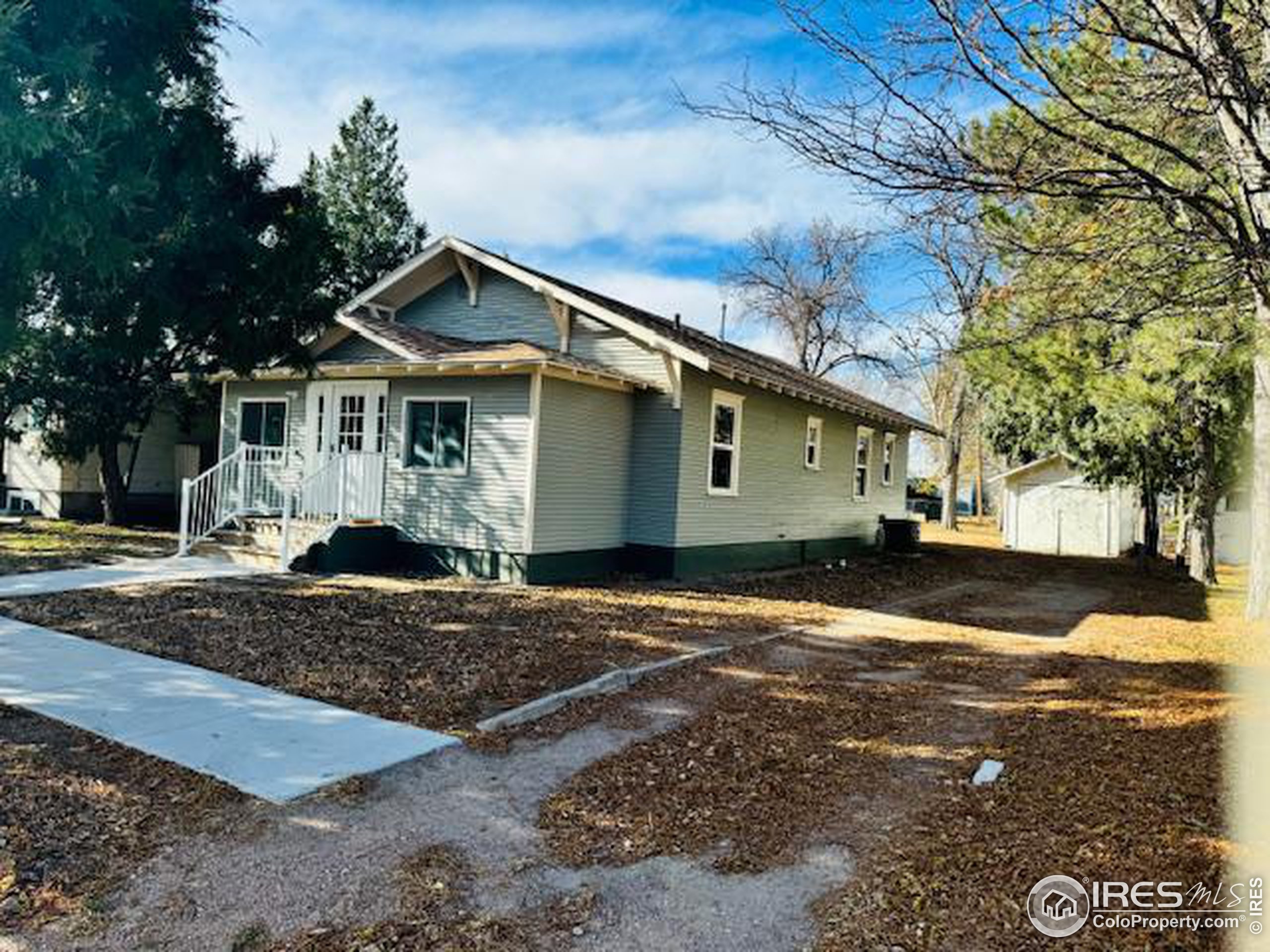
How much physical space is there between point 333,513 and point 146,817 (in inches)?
376

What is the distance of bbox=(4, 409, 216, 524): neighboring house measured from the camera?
19.8m

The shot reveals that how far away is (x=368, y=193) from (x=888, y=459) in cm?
2168

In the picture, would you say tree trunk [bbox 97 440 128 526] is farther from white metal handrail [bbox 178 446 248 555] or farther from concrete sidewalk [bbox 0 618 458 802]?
concrete sidewalk [bbox 0 618 458 802]

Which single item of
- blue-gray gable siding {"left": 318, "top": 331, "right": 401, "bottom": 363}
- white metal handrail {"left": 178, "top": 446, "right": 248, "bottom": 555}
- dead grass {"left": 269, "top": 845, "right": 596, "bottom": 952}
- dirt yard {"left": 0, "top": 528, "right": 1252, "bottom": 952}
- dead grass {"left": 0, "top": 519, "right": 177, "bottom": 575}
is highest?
blue-gray gable siding {"left": 318, "top": 331, "right": 401, "bottom": 363}

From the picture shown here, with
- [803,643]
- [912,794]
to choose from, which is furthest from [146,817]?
[803,643]

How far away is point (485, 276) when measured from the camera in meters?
14.5

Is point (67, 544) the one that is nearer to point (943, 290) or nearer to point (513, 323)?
point (513, 323)

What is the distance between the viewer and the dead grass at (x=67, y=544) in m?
11.8

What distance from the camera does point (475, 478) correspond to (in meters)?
12.3

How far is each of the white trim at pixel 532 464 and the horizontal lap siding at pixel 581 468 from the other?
2.4 inches

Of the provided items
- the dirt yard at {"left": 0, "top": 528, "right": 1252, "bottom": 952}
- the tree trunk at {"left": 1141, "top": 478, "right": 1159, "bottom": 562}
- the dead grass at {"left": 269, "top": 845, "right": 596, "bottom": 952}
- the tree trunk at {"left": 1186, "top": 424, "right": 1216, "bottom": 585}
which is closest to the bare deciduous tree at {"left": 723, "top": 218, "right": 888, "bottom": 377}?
the tree trunk at {"left": 1141, "top": 478, "right": 1159, "bottom": 562}

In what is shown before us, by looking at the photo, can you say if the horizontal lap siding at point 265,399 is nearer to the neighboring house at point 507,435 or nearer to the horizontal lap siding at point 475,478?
the neighboring house at point 507,435

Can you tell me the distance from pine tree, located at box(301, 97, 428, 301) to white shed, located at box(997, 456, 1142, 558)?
75.4 ft

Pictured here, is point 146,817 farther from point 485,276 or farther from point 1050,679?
point 485,276
